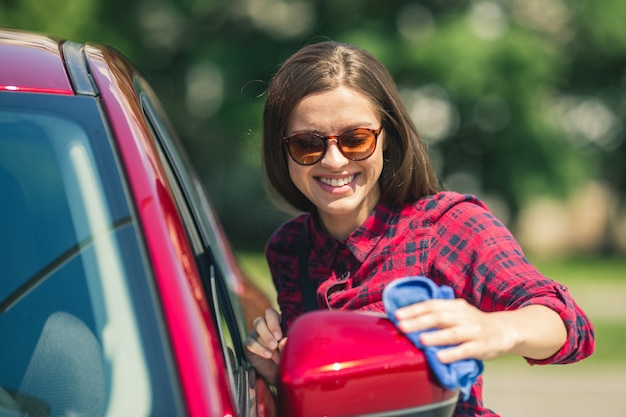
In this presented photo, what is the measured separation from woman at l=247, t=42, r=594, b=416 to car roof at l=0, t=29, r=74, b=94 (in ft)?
1.74

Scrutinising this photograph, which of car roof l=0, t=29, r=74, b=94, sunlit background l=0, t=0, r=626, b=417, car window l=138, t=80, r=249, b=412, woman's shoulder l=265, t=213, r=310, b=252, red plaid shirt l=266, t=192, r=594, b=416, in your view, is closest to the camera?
car roof l=0, t=29, r=74, b=94

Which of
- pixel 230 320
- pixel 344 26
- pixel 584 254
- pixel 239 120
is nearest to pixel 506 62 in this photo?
pixel 344 26

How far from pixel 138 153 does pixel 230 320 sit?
804 mm

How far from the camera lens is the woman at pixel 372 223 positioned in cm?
171

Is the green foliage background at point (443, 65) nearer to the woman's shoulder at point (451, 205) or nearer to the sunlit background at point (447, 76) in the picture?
the sunlit background at point (447, 76)

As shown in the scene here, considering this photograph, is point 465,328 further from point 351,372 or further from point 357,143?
point 357,143

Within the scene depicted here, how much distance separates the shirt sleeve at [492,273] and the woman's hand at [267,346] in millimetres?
364

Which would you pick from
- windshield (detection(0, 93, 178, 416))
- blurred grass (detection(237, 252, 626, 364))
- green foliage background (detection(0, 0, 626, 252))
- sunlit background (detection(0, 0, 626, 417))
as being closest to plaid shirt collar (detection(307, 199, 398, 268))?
windshield (detection(0, 93, 178, 416))

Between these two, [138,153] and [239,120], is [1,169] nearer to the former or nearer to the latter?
[138,153]

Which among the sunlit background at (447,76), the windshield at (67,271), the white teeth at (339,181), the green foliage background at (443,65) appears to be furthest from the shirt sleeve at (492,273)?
the green foliage background at (443,65)

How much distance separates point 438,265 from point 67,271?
0.79m

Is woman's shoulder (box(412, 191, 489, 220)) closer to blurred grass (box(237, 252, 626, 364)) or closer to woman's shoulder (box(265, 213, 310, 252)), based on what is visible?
woman's shoulder (box(265, 213, 310, 252))

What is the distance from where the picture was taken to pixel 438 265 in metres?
1.89

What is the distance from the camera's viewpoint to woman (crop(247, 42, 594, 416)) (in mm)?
1712
